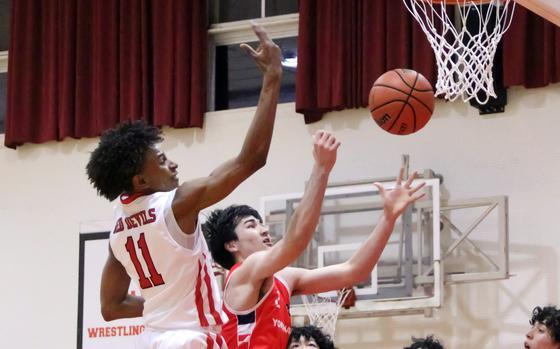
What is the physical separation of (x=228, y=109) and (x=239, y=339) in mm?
5301

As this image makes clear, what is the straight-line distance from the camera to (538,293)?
27.2 feet

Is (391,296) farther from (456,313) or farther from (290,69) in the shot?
(290,69)

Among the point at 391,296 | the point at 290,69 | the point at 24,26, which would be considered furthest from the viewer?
the point at 24,26

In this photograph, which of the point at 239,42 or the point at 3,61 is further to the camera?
the point at 3,61

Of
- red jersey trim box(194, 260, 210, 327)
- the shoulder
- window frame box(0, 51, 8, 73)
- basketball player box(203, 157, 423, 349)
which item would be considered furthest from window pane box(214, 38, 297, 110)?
red jersey trim box(194, 260, 210, 327)

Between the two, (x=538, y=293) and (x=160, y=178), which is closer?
(x=160, y=178)

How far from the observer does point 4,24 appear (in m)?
11.1

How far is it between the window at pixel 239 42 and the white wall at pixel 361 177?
0.30 meters

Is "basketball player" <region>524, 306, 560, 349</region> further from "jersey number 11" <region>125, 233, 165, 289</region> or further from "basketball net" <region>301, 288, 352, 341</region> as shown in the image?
"jersey number 11" <region>125, 233, 165, 289</region>

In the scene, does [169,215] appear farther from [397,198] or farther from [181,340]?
[397,198]

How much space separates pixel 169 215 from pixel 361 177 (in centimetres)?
505

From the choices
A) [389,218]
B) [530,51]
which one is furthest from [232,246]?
[530,51]

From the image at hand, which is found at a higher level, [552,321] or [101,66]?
[101,66]

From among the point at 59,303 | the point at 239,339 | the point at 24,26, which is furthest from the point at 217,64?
the point at 239,339
